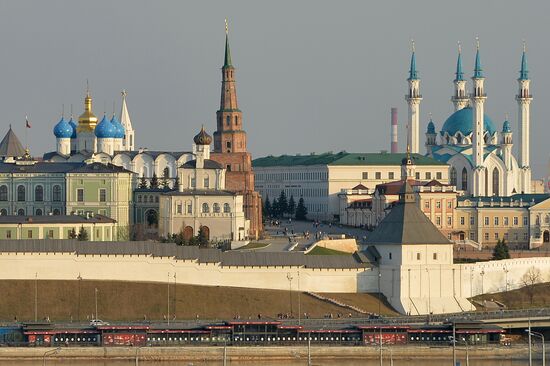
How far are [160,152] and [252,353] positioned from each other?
207ft

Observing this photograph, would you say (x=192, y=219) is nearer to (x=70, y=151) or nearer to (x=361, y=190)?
(x=70, y=151)

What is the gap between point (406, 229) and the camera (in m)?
117

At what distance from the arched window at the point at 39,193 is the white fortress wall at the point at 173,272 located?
2885cm

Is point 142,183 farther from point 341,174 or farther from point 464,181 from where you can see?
point 341,174

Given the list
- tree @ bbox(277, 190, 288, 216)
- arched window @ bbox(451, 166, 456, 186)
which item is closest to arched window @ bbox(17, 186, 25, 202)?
arched window @ bbox(451, 166, 456, 186)

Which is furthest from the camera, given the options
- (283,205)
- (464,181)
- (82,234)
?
(283,205)

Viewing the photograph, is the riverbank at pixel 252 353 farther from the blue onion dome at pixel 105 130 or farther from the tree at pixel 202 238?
the blue onion dome at pixel 105 130

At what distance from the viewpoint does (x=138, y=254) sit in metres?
115

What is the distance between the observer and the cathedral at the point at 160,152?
146 metres

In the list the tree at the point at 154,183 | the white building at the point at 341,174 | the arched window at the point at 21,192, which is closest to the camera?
the arched window at the point at 21,192

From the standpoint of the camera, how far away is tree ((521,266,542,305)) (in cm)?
12450

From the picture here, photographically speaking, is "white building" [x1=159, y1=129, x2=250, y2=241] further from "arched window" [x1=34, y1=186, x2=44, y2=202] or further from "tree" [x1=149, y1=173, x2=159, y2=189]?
"tree" [x1=149, y1=173, x2=159, y2=189]

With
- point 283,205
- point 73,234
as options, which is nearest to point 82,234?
point 73,234

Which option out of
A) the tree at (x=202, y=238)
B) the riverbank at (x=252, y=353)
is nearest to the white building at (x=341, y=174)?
the tree at (x=202, y=238)
